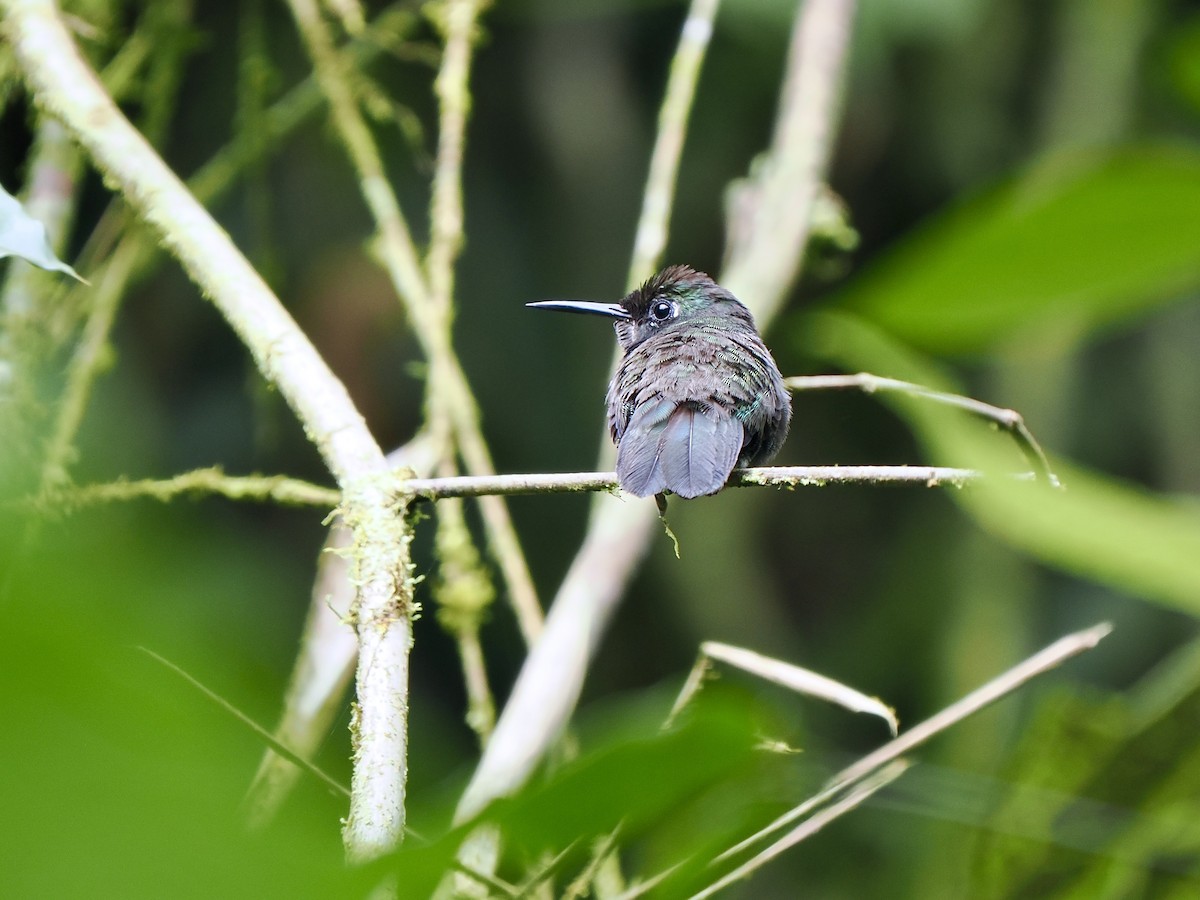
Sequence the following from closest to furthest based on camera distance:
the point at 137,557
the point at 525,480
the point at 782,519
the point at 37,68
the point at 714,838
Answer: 1. the point at 137,557
2. the point at 714,838
3. the point at 525,480
4. the point at 37,68
5. the point at 782,519

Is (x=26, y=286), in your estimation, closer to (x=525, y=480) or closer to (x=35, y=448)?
(x=35, y=448)

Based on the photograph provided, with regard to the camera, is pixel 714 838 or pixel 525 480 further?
pixel 525 480

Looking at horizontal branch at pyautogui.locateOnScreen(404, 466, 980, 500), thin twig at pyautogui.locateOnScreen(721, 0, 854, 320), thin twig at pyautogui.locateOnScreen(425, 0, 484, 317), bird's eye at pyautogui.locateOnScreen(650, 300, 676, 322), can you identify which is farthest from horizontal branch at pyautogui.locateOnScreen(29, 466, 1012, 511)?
thin twig at pyautogui.locateOnScreen(721, 0, 854, 320)

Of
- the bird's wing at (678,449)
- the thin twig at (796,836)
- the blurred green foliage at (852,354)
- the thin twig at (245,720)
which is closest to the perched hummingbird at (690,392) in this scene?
the bird's wing at (678,449)

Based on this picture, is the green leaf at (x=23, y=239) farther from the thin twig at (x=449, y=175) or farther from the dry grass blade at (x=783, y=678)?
the thin twig at (x=449, y=175)

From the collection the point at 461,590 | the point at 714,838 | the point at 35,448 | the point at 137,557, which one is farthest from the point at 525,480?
the point at 35,448

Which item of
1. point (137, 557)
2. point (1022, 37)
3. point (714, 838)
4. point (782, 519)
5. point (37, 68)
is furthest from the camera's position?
point (782, 519)

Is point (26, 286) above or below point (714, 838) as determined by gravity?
above

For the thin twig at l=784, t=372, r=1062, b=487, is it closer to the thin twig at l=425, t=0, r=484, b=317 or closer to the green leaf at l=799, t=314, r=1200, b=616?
the green leaf at l=799, t=314, r=1200, b=616
